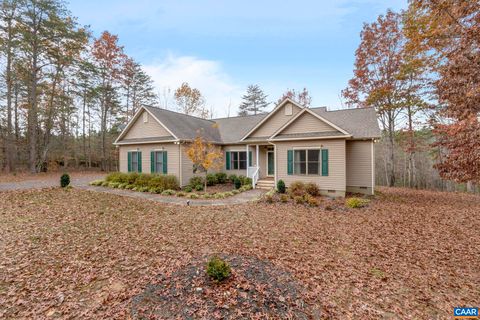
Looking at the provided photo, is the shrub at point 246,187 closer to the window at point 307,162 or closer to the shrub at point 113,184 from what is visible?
the window at point 307,162

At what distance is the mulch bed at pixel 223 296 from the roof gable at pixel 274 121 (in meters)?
12.1

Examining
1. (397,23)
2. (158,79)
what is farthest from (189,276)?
(158,79)

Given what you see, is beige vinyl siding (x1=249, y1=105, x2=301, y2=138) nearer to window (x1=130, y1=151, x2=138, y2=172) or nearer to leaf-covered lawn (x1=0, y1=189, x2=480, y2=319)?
leaf-covered lawn (x1=0, y1=189, x2=480, y2=319)

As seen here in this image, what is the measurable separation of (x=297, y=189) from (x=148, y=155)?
35.6 ft

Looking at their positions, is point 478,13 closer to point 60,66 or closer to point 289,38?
point 289,38

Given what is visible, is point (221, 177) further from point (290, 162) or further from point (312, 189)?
point (312, 189)

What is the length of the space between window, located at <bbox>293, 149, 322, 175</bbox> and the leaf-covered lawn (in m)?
3.56

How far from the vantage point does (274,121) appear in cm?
1552

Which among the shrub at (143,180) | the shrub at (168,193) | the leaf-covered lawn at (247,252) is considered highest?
the shrub at (143,180)

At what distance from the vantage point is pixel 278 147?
1345cm

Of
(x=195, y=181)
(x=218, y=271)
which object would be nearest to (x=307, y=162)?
(x=195, y=181)

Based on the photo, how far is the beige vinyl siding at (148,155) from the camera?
14.5 meters

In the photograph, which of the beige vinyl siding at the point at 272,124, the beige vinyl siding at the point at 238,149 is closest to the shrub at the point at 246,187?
the beige vinyl siding at the point at 238,149

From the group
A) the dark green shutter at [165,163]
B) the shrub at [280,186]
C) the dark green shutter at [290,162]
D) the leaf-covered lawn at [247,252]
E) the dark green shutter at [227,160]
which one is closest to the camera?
the leaf-covered lawn at [247,252]
